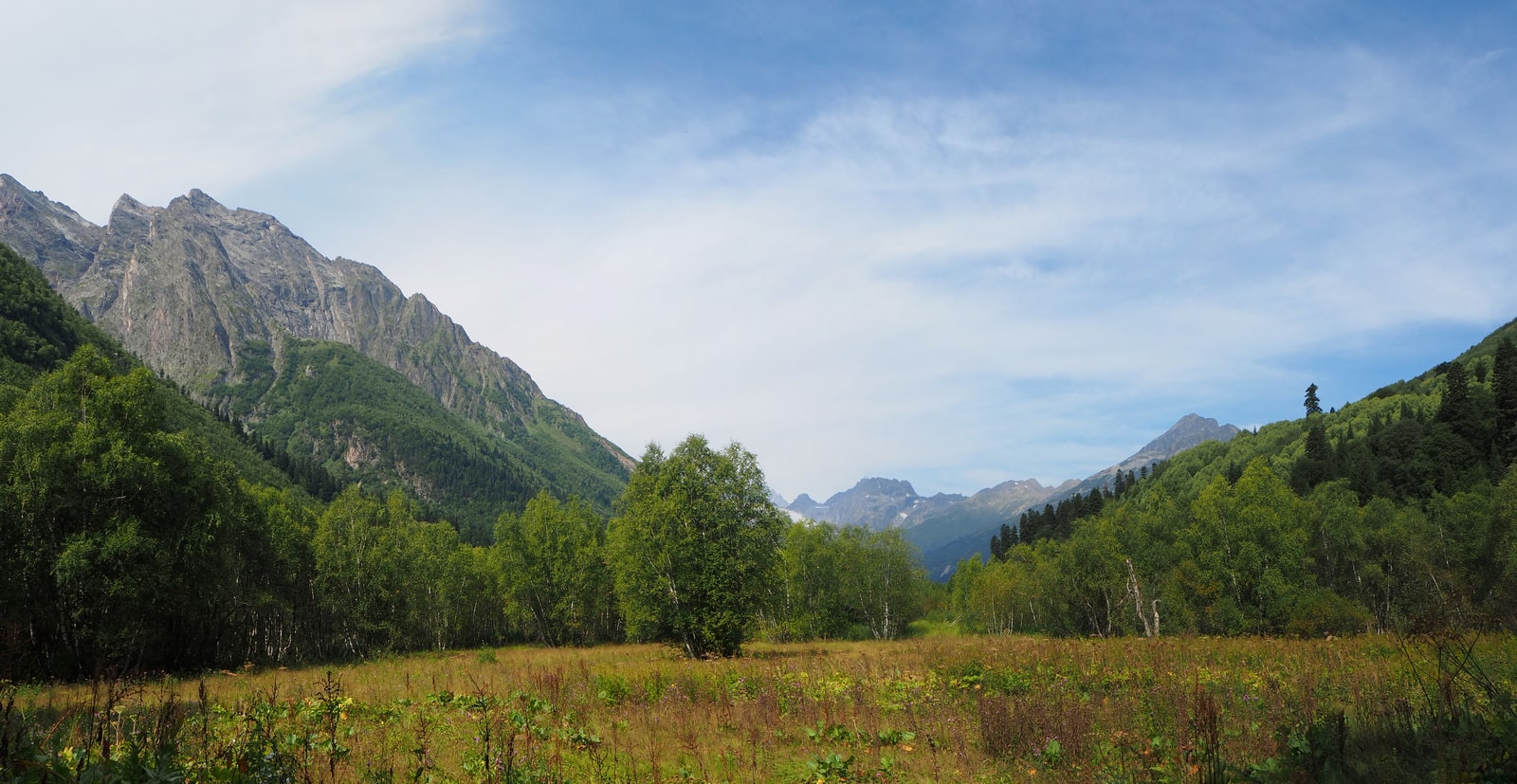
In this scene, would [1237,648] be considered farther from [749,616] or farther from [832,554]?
[832,554]

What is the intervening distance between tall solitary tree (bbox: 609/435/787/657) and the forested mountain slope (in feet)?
77.5

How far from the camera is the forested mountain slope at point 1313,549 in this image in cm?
5000

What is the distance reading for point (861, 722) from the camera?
40.2 feet

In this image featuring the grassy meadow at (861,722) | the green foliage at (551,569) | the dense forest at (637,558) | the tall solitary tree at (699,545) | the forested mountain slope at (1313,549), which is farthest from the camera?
the green foliage at (551,569)

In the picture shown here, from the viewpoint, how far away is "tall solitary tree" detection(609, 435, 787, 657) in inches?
1249

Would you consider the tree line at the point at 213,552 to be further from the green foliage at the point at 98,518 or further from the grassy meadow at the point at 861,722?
the grassy meadow at the point at 861,722

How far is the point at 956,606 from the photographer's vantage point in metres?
108

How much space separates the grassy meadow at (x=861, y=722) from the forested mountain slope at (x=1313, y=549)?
242 centimetres

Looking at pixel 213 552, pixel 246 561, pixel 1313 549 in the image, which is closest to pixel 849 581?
pixel 1313 549

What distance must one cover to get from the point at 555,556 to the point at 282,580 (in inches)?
831

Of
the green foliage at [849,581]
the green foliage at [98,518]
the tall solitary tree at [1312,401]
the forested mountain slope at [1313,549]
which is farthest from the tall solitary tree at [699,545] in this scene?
the tall solitary tree at [1312,401]

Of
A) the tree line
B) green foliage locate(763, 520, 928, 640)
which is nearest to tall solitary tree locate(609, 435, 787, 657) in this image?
the tree line

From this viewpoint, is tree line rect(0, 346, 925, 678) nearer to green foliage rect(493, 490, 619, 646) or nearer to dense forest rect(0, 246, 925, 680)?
dense forest rect(0, 246, 925, 680)

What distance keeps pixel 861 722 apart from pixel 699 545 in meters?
20.5
